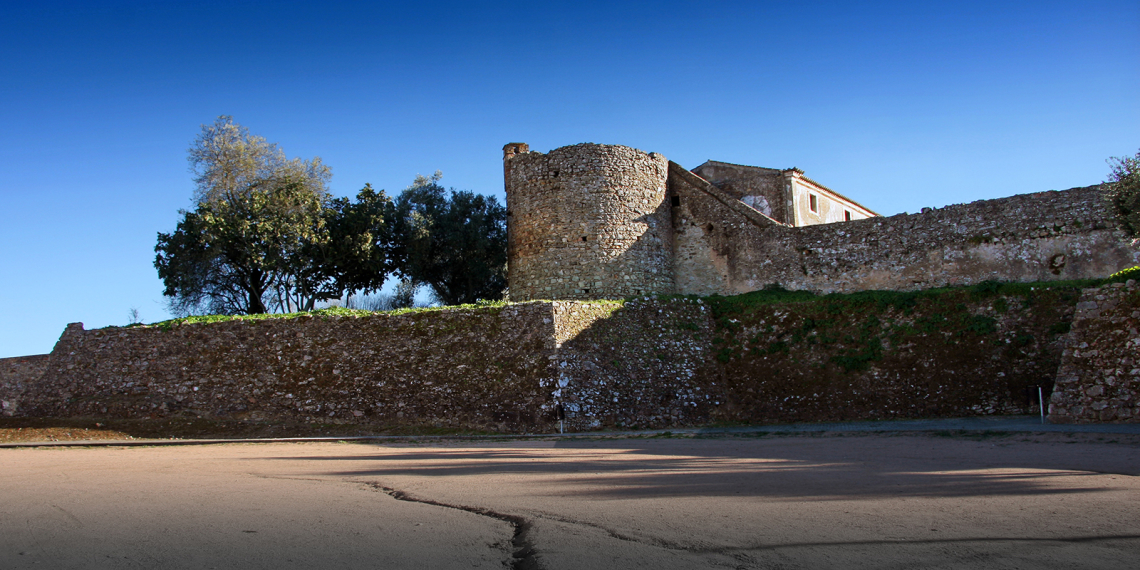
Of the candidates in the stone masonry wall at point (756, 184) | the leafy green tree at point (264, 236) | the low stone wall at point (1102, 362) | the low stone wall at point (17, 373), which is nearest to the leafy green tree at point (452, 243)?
the leafy green tree at point (264, 236)

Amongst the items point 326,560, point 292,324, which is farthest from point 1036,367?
point 292,324

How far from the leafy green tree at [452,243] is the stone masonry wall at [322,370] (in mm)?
8415

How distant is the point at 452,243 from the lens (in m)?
29.8

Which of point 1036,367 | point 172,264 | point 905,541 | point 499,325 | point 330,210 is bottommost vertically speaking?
point 905,541

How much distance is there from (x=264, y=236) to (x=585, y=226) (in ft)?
36.1

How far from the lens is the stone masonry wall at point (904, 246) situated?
21.1 meters

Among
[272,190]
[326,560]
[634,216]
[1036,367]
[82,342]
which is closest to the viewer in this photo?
[326,560]

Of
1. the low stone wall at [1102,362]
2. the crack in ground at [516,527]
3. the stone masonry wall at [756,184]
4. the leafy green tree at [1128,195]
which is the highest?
the stone masonry wall at [756,184]

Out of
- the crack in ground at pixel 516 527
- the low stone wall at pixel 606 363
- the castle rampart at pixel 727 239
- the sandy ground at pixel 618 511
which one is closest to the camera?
the crack in ground at pixel 516 527

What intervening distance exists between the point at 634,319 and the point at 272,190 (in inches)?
612

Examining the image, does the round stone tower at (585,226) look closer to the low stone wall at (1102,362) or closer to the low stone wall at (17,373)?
the low stone wall at (1102,362)

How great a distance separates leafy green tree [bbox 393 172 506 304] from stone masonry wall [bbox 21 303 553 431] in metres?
8.42

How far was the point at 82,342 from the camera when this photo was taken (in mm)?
23578

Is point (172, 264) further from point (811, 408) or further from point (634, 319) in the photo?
point (811, 408)
